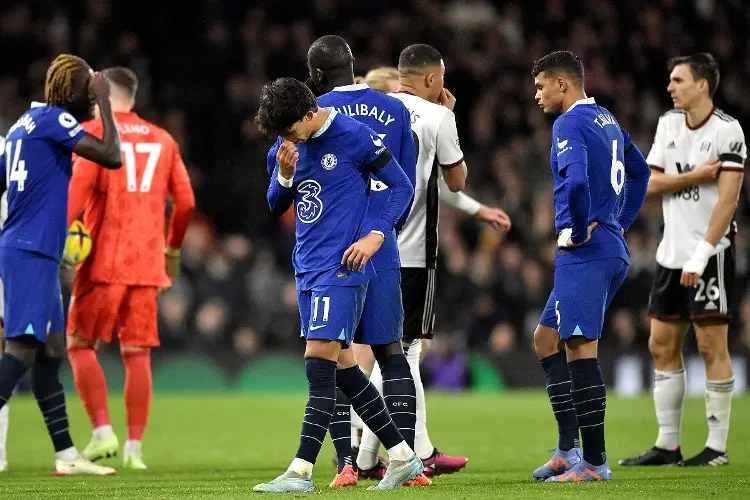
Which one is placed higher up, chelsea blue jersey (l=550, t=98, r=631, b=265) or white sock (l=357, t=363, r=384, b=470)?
chelsea blue jersey (l=550, t=98, r=631, b=265)

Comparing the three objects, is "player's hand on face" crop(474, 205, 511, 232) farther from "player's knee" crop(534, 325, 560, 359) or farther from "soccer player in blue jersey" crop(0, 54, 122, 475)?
"soccer player in blue jersey" crop(0, 54, 122, 475)

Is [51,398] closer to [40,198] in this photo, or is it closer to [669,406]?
[40,198]

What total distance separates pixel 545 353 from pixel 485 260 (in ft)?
32.9

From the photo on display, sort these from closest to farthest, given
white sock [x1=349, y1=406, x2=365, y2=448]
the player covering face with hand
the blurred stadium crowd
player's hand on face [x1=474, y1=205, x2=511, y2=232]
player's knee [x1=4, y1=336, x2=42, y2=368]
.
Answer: player's knee [x1=4, y1=336, x2=42, y2=368] → white sock [x1=349, y1=406, x2=365, y2=448] → player's hand on face [x1=474, y1=205, x2=511, y2=232] → the player covering face with hand → the blurred stadium crowd

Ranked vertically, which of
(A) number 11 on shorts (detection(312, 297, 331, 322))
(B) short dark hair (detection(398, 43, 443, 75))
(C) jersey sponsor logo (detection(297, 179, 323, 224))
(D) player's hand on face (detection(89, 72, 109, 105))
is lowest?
(A) number 11 on shorts (detection(312, 297, 331, 322))

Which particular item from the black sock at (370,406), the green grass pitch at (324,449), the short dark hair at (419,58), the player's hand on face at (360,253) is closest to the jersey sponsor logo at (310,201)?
the player's hand on face at (360,253)

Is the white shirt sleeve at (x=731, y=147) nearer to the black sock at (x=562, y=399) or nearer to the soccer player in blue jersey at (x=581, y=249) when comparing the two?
the soccer player in blue jersey at (x=581, y=249)

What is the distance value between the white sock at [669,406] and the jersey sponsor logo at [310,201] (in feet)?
10.7

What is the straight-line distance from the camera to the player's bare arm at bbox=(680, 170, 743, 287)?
7965 mm

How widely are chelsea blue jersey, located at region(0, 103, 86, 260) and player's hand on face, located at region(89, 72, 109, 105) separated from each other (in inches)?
7.5

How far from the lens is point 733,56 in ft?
64.7

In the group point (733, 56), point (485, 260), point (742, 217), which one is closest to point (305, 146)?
point (485, 260)

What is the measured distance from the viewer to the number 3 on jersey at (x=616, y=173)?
6824 millimetres

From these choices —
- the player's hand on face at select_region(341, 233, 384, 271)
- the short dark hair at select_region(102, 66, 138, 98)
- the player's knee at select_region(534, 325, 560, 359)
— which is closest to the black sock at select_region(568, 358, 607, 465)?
the player's knee at select_region(534, 325, 560, 359)
